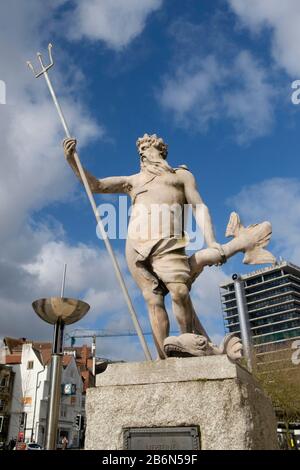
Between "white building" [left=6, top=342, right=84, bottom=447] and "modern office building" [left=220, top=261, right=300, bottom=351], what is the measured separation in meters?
56.5

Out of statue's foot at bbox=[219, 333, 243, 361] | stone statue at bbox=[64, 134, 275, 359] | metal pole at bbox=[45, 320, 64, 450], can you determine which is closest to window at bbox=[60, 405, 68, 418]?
metal pole at bbox=[45, 320, 64, 450]

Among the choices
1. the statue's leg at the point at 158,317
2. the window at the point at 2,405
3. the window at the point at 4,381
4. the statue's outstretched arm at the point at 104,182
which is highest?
the window at the point at 4,381

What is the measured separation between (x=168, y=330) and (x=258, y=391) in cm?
106

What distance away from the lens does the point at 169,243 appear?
15.1 feet

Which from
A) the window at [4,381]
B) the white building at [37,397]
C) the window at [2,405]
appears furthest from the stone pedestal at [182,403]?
the window at [4,381]

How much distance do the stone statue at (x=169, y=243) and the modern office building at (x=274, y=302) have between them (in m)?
91.3

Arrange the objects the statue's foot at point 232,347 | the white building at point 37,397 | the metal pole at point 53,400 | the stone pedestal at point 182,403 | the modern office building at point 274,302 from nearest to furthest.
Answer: the stone pedestal at point 182,403, the statue's foot at point 232,347, the metal pole at point 53,400, the white building at point 37,397, the modern office building at point 274,302

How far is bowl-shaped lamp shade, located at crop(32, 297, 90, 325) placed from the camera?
8.73 m

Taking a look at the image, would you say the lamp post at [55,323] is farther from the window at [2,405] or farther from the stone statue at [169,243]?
the window at [2,405]

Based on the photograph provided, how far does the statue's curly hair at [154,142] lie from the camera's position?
551 centimetres

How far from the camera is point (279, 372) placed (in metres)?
28.6

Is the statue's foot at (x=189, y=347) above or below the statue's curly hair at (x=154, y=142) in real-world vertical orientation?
below

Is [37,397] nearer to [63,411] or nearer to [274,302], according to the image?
[63,411]
